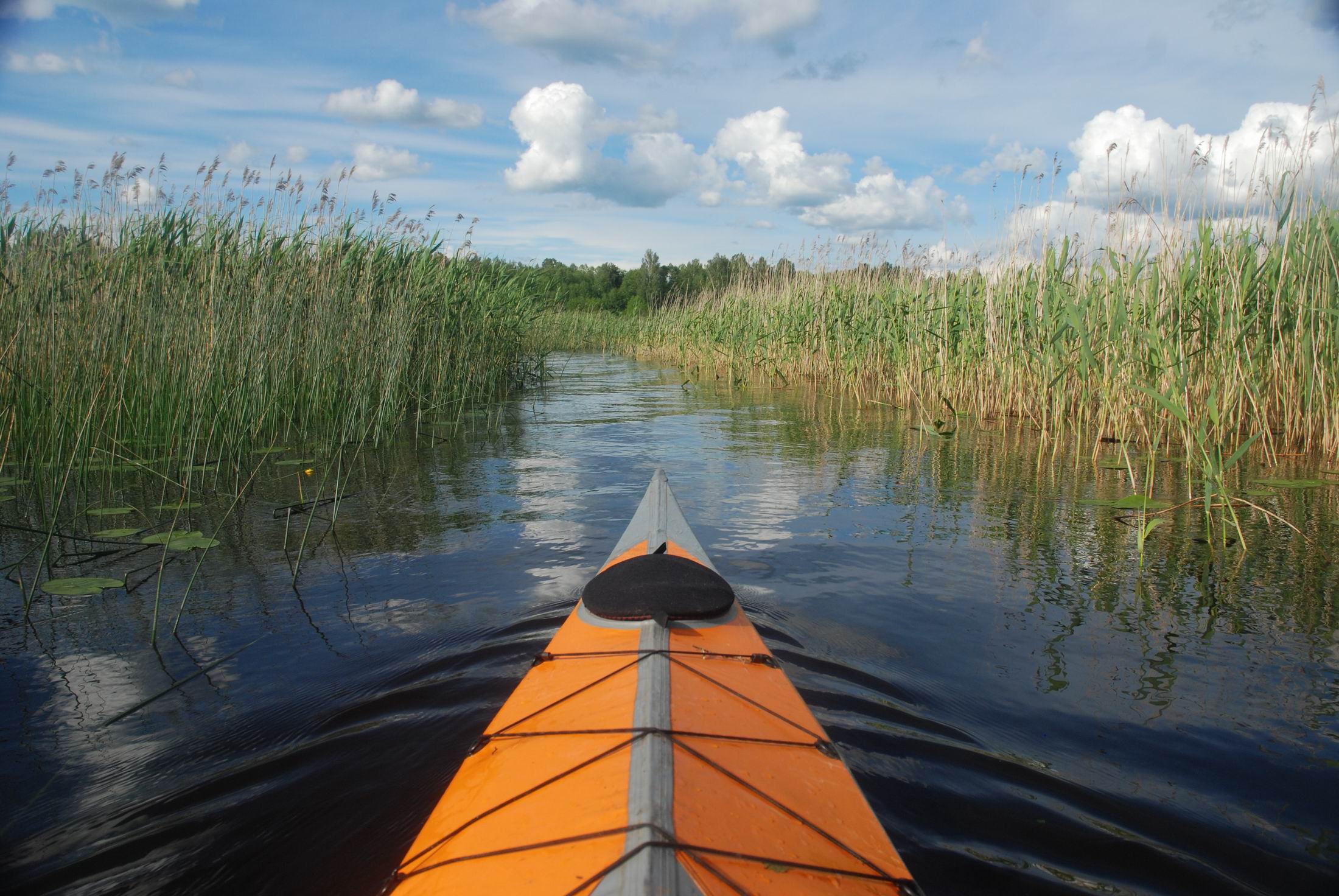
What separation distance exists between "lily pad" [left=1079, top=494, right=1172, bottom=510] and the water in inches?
5.5

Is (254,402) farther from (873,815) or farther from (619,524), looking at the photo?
(873,815)

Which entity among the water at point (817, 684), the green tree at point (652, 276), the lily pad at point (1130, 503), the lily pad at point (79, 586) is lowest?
the water at point (817, 684)

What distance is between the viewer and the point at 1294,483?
4746 millimetres

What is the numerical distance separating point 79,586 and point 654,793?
3.12 meters

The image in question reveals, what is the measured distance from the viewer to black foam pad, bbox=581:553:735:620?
7.50 feet

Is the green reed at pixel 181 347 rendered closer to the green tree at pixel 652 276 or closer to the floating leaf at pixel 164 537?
the floating leaf at pixel 164 537

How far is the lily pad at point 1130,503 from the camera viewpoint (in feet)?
13.7

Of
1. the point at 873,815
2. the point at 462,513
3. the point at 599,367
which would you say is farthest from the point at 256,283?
the point at 599,367

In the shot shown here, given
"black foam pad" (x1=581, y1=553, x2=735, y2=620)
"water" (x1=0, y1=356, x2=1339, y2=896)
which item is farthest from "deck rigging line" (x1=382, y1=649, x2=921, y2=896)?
"water" (x1=0, y1=356, x2=1339, y2=896)

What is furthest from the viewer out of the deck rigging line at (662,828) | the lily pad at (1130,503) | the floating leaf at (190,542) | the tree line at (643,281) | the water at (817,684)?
the tree line at (643,281)

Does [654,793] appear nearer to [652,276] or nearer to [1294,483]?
[1294,483]

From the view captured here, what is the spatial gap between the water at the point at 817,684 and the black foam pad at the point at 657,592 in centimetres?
48

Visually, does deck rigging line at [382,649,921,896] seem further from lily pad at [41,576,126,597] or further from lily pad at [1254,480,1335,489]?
lily pad at [1254,480,1335,489]

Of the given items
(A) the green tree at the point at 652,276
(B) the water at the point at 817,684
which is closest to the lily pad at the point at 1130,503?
(B) the water at the point at 817,684
